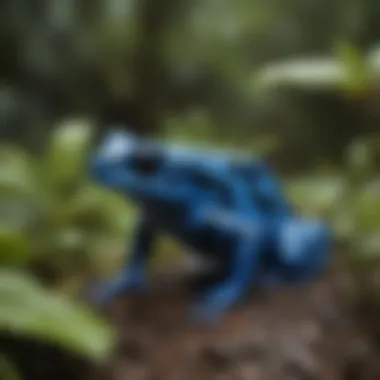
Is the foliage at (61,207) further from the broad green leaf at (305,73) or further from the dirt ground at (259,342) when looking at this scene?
the broad green leaf at (305,73)

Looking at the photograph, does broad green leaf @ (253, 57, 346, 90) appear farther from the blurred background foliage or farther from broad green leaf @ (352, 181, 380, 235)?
broad green leaf @ (352, 181, 380, 235)

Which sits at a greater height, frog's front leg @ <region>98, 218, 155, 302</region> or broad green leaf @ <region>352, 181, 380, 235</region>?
broad green leaf @ <region>352, 181, 380, 235</region>

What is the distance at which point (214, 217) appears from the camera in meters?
0.97

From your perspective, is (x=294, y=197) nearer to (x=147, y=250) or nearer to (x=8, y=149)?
(x=147, y=250)

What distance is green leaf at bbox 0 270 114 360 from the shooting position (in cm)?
88

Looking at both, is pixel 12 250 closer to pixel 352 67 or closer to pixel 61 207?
pixel 61 207

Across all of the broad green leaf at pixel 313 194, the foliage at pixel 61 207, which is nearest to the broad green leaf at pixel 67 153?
the foliage at pixel 61 207

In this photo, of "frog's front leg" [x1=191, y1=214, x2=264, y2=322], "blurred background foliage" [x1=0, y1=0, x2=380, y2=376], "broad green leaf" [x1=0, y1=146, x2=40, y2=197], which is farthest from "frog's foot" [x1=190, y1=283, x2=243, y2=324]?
"broad green leaf" [x1=0, y1=146, x2=40, y2=197]

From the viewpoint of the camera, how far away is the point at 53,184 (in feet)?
3.21

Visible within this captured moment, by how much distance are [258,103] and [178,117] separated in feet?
0.29

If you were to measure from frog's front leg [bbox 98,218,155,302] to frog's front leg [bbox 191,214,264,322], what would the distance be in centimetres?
7

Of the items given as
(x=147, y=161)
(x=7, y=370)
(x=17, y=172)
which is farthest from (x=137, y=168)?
(x=7, y=370)

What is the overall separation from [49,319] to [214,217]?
0.21m

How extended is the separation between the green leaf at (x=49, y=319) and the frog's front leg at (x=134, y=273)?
0.11 ft
